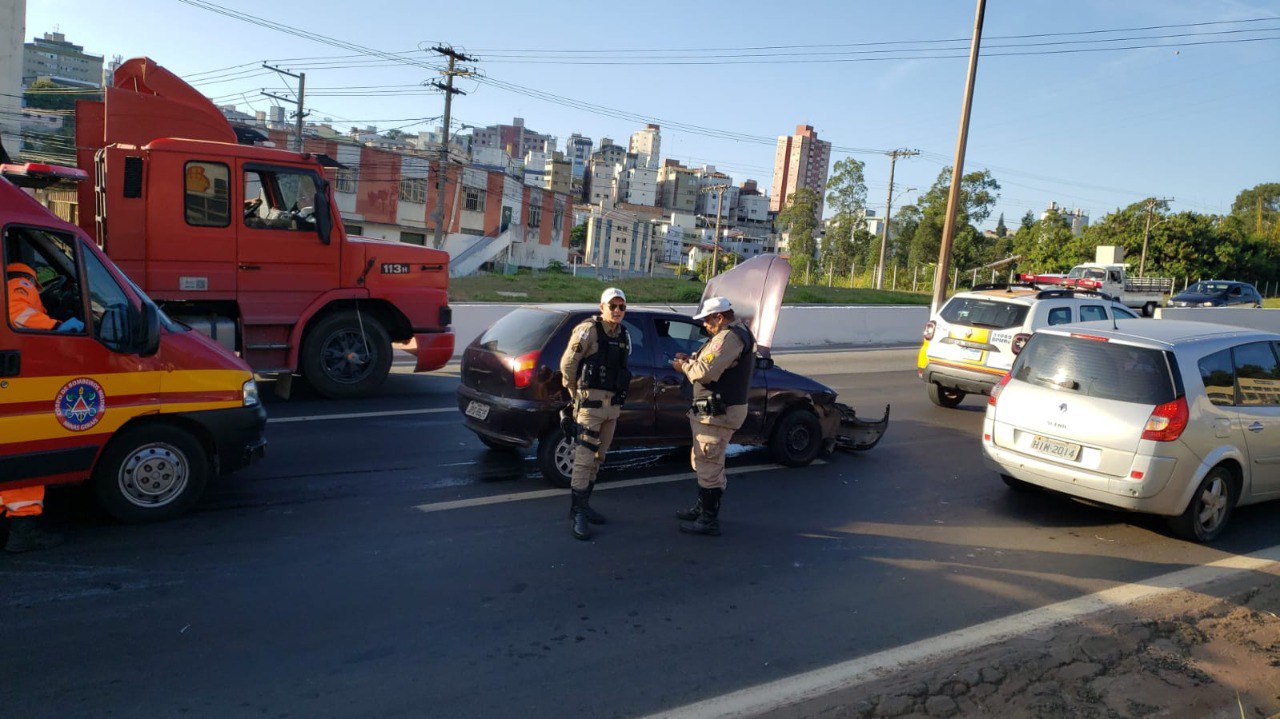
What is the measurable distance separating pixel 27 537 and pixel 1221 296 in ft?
144

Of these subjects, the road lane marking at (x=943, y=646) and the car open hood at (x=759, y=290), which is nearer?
the road lane marking at (x=943, y=646)

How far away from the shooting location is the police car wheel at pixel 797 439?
27.6 ft

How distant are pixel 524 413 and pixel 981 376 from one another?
7193mm

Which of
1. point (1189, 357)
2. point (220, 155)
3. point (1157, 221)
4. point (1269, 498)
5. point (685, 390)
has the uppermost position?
point (1157, 221)

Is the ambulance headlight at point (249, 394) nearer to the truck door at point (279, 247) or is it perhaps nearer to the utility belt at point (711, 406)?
the utility belt at point (711, 406)

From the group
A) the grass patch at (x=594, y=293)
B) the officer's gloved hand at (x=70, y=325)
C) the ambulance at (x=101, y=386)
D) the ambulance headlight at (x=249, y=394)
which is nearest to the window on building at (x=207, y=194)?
the ambulance at (x=101, y=386)

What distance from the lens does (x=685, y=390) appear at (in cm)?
658

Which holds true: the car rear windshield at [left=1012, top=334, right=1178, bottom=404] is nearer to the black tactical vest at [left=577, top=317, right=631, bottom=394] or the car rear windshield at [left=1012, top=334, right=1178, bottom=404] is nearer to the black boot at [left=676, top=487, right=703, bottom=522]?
the black boot at [left=676, top=487, right=703, bottom=522]

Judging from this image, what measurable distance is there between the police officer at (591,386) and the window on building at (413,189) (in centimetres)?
6113

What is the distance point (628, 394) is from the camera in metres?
7.39

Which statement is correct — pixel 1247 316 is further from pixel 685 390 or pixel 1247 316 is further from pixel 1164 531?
pixel 685 390

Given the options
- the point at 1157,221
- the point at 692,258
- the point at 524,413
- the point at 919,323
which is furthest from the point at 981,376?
the point at 692,258

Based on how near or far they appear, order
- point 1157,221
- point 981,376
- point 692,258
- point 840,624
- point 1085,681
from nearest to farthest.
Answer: point 1085,681 < point 840,624 < point 981,376 < point 1157,221 < point 692,258

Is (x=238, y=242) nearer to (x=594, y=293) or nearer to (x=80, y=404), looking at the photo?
(x=80, y=404)
